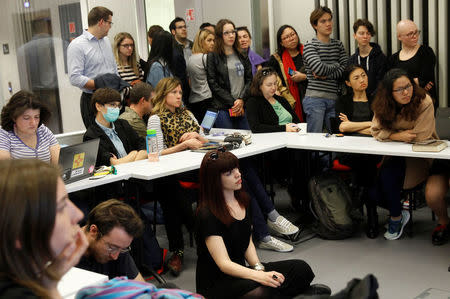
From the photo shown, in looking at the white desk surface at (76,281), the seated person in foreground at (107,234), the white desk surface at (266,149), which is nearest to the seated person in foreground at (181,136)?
the white desk surface at (266,149)

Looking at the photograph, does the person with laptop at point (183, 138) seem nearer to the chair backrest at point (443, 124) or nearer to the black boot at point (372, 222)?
the black boot at point (372, 222)

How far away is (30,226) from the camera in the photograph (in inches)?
44.9

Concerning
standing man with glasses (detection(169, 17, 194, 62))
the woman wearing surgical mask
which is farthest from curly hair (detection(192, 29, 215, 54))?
the woman wearing surgical mask

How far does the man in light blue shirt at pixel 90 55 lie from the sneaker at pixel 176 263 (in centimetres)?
163

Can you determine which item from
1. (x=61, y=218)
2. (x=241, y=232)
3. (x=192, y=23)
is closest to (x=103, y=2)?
(x=192, y=23)

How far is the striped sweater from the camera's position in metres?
6.05

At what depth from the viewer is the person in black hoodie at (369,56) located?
6031 millimetres

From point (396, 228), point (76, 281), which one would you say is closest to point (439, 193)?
point (396, 228)

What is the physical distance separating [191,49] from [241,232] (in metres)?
3.92

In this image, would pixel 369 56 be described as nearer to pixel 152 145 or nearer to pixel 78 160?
pixel 152 145

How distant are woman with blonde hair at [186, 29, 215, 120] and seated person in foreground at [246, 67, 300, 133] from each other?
847 millimetres

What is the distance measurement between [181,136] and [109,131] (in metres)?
0.62

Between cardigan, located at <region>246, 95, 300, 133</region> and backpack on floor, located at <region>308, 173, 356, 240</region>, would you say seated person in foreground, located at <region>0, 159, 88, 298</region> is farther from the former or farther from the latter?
cardigan, located at <region>246, 95, 300, 133</region>

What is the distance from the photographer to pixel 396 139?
448 cm
